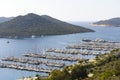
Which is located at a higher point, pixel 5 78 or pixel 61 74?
pixel 61 74

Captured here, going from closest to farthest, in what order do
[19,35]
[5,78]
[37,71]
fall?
[5,78], [37,71], [19,35]

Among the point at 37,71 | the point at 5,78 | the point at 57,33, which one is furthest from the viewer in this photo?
the point at 57,33

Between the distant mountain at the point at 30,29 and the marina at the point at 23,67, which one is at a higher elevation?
the distant mountain at the point at 30,29

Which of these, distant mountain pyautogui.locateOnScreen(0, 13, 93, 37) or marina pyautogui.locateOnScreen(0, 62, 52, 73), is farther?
distant mountain pyautogui.locateOnScreen(0, 13, 93, 37)

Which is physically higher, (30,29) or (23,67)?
(30,29)

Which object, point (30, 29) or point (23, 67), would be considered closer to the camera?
point (23, 67)

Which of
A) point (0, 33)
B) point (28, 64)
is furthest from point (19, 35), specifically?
point (28, 64)

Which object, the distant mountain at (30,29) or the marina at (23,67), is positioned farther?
the distant mountain at (30,29)

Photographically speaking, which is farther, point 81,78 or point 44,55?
point 44,55

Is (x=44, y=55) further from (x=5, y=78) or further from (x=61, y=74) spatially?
(x=61, y=74)

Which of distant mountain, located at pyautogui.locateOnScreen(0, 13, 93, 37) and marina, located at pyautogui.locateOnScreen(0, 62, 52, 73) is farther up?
distant mountain, located at pyautogui.locateOnScreen(0, 13, 93, 37)

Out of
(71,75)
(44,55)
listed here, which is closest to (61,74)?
(71,75)
